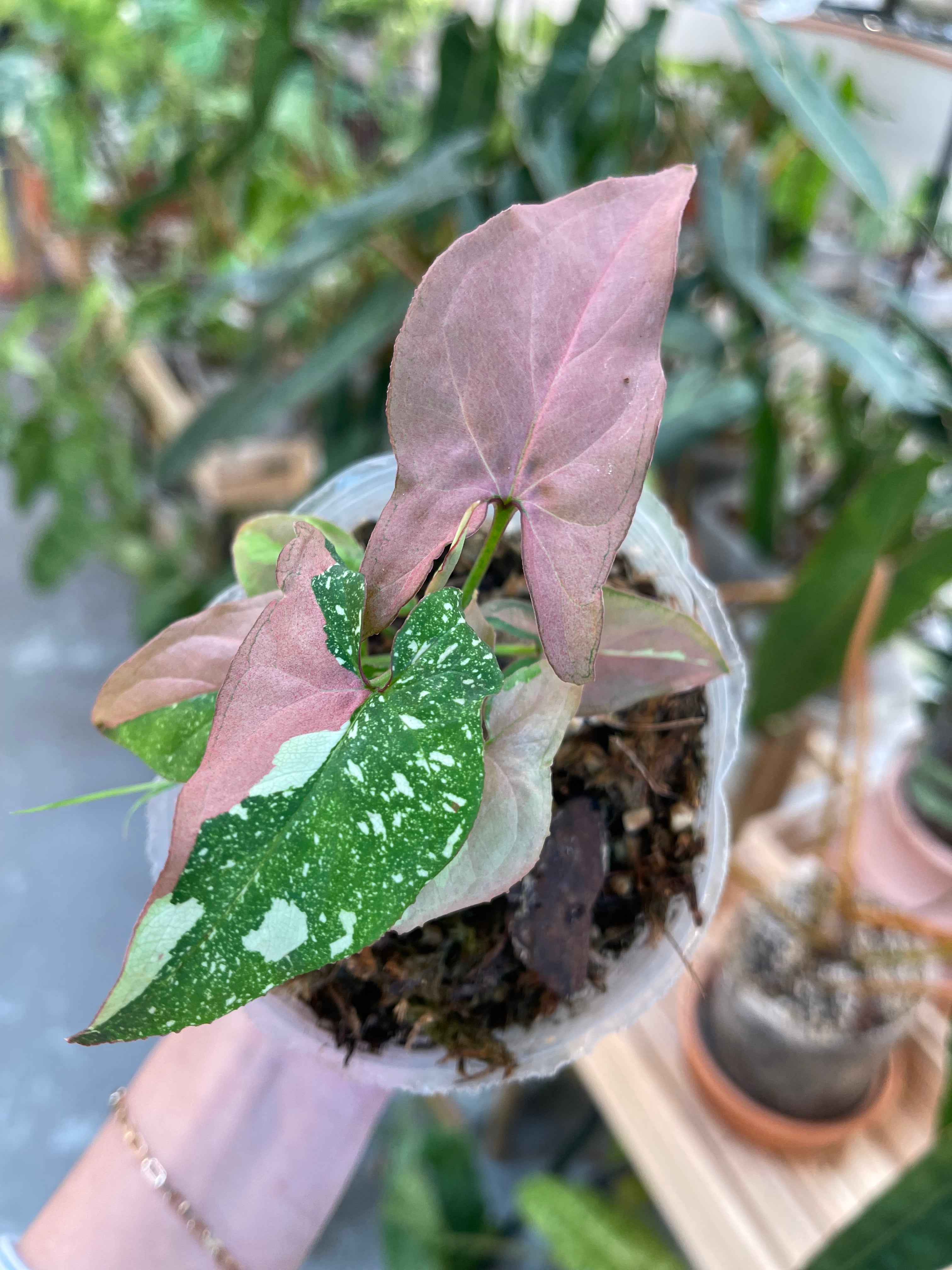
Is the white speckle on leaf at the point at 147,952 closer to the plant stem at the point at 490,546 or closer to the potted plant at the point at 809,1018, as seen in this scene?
the plant stem at the point at 490,546

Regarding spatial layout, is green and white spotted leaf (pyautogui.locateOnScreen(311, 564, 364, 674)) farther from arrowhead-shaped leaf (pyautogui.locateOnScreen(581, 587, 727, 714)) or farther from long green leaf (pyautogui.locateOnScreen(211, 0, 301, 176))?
long green leaf (pyautogui.locateOnScreen(211, 0, 301, 176))

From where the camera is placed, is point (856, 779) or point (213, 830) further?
point (856, 779)

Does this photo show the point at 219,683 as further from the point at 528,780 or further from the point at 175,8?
the point at 175,8

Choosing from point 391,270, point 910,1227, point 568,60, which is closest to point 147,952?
point 910,1227

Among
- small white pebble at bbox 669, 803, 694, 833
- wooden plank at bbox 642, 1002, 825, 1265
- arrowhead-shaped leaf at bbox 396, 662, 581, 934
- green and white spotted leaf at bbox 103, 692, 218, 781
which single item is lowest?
wooden plank at bbox 642, 1002, 825, 1265

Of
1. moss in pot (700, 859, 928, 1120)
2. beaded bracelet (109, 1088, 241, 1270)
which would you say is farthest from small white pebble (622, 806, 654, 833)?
moss in pot (700, 859, 928, 1120)

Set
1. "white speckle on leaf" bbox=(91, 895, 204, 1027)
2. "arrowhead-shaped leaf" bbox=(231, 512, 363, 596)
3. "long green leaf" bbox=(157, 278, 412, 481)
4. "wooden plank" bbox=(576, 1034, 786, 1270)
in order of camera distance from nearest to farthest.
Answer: "white speckle on leaf" bbox=(91, 895, 204, 1027) < "arrowhead-shaped leaf" bbox=(231, 512, 363, 596) < "wooden plank" bbox=(576, 1034, 786, 1270) < "long green leaf" bbox=(157, 278, 412, 481)

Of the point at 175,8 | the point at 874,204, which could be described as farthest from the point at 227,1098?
the point at 175,8
